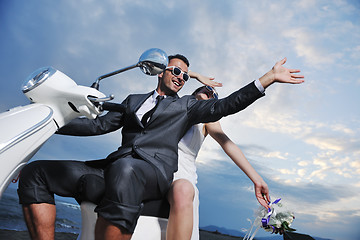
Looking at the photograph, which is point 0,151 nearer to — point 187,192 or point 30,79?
point 30,79

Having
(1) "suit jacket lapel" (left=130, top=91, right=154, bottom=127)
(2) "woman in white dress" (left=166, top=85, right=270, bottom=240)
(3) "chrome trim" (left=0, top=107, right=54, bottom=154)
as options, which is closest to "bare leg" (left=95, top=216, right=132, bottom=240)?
(2) "woman in white dress" (left=166, top=85, right=270, bottom=240)

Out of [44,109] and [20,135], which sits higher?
[44,109]

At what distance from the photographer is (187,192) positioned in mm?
1652

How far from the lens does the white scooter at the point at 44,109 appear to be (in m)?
1.17

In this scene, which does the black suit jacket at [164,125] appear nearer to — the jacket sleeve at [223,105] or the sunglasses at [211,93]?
the jacket sleeve at [223,105]

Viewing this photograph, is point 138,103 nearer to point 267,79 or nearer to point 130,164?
point 130,164

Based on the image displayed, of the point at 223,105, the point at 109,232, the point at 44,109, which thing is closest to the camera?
the point at 44,109

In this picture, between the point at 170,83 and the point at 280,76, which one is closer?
the point at 280,76

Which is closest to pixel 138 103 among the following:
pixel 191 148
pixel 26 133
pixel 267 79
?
pixel 191 148

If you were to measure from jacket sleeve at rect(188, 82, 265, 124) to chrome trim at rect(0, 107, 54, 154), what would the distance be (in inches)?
36.3

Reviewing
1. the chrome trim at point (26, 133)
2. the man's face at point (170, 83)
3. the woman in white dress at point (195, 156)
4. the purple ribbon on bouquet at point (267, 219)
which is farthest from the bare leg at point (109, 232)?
the purple ribbon on bouquet at point (267, 219)

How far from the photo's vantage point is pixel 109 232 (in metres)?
1.42

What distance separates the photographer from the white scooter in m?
1.17

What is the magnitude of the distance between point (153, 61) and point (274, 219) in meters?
1.83
